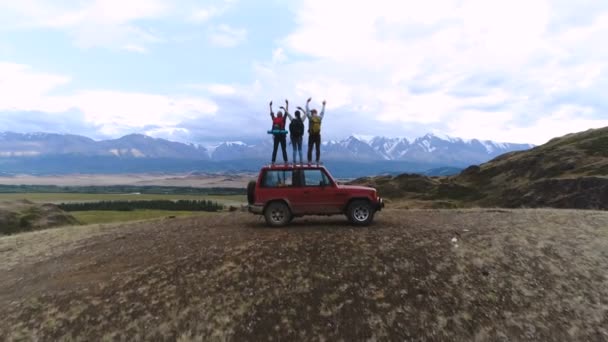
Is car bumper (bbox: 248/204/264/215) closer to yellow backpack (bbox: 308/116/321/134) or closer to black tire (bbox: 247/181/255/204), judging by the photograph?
black tire (bbox: 247/181/255/204)

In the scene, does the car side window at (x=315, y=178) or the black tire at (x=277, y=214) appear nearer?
the car side window at (x=315, y=178)

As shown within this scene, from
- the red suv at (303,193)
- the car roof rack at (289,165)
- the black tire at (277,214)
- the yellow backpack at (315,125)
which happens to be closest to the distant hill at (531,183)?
the yellow backpack at (315,125)

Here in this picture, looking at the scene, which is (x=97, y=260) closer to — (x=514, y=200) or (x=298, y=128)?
(x=298, y=128)

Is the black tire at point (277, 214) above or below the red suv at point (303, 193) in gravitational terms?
below

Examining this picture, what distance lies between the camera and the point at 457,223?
20.4 meters

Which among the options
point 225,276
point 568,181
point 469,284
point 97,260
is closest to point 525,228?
point 469,284

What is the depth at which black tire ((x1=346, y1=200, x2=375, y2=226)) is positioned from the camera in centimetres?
1864

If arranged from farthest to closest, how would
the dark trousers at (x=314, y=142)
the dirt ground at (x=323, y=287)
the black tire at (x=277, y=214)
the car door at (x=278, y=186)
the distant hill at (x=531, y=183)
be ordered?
the distant hill at (x=531, y=183) → the dark trousers at (x=314, y=142) → the black tire at (x=277, y=214) → the car door at (x=278, y=186) → the dirt ground at (x=323, y=287)

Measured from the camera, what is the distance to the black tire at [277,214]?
1864 cm

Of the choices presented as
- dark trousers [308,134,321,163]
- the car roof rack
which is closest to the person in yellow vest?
dark trousers [308,134,321,163]

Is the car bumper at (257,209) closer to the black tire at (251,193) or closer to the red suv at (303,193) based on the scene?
the red suv at (303,193)

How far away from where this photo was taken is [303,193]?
18344 mm

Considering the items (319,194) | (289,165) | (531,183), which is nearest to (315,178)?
(319,194)

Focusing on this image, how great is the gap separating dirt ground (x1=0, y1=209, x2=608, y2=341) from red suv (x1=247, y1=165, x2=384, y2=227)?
2.92 feet
